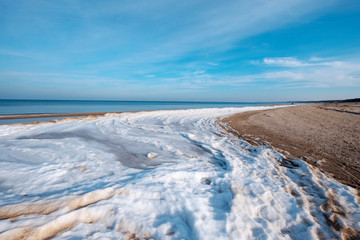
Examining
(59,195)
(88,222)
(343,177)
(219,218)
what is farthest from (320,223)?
(59,195)

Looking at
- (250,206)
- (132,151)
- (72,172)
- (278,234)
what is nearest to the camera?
(278,234)

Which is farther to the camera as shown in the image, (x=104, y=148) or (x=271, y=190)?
(x=104, y=148)

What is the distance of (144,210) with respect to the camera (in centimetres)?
265

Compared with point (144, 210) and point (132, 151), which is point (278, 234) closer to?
point (144, 210)

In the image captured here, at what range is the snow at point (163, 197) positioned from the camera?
2.26 metres

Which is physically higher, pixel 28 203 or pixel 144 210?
pixel 28 203

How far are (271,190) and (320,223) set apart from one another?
2.87 ft

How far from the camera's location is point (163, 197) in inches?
118

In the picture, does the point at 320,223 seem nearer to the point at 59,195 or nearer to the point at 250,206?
the point at 250,206

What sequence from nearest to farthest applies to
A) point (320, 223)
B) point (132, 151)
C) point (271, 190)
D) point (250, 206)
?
point (320, 223)
point (250, 206)
point (271, 190)
point (132, 151)

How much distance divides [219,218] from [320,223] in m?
1.40

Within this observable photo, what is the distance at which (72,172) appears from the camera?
3787 mm

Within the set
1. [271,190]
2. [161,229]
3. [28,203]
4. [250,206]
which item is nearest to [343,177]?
[271,190]

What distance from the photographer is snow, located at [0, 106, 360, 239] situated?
7.42 ft
